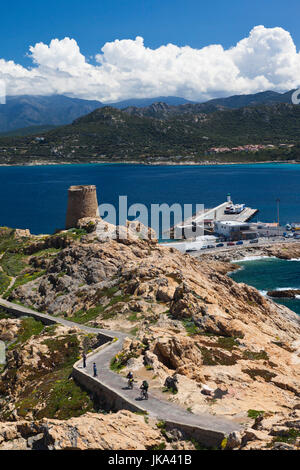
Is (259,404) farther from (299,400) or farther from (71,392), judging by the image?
(71,392)

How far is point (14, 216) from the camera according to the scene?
391 ft

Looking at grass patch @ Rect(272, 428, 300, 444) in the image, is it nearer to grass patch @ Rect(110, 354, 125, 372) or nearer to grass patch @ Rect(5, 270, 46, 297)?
grass patch @ Rect(110, 354, 125, 372)

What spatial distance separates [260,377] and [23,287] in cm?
2578

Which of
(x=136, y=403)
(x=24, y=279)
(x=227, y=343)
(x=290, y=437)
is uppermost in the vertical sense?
(x=290, y=437)

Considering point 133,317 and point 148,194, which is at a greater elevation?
point 148,194

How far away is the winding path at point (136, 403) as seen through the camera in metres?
14.5

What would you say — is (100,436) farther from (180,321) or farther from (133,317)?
(133,317)

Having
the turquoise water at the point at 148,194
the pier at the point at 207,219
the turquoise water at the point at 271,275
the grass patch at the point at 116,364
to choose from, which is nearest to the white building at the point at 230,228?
the pier at the point at 207,219

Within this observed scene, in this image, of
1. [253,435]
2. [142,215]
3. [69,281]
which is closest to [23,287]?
[69,281]

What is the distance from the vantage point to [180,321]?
88.0 feet
